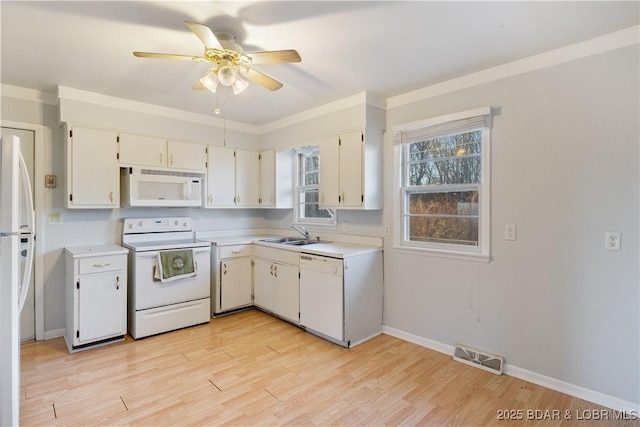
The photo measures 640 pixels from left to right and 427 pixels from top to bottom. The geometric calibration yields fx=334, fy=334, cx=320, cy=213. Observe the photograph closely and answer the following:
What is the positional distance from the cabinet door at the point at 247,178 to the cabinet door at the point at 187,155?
1.57 feet

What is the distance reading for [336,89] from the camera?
10.1ft

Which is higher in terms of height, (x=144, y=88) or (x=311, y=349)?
(x=144, y=88)

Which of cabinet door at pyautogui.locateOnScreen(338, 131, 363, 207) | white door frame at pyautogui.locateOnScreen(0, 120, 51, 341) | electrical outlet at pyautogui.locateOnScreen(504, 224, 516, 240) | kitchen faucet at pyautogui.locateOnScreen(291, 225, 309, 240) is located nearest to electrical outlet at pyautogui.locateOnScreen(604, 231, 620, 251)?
electrical outlet at pyautogui.locateOnScreen(504, 224, 516, 240)

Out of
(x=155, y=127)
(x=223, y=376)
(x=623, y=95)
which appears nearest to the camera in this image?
(x=623, y=95)

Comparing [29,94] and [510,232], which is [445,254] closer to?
[510,232]

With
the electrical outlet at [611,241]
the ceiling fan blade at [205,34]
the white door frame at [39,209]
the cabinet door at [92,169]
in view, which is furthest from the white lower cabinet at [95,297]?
the electrical outlet at [611,241]

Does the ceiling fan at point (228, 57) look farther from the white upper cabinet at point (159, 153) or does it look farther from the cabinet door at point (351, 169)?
the white upper cabinet at point (159, 153)

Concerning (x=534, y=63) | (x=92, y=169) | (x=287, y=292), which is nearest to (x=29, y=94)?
(x=92, y=169)

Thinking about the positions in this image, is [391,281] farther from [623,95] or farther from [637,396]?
[623,95]

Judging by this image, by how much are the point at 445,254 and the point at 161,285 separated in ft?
8.88

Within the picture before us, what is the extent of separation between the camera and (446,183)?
9.65ft

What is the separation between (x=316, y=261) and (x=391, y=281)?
0.77 m

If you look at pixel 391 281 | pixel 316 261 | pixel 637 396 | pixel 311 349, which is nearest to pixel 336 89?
pixel 316 261

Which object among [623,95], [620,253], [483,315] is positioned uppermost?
[623,95]
